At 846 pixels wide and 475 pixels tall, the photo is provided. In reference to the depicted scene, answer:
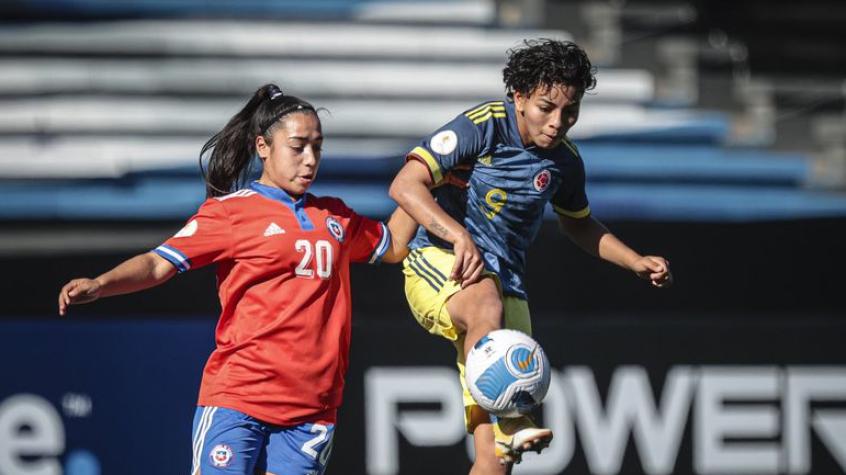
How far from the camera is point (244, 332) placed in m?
3.79

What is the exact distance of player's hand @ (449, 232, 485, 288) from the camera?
12.1 feet

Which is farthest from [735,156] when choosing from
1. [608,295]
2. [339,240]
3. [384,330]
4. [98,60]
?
[339,240]

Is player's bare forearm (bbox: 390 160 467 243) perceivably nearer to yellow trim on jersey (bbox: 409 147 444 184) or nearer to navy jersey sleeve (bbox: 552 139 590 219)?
yellow trim on jersey (bbox: 409 147 444 184)

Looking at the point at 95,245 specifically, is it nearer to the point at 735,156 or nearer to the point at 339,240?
A: the point at 339,240

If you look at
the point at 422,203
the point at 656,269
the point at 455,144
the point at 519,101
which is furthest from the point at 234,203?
the point at 656,269

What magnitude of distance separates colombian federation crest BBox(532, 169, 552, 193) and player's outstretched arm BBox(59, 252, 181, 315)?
1.22 metres

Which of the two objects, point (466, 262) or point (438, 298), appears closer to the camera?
point (466, 262)

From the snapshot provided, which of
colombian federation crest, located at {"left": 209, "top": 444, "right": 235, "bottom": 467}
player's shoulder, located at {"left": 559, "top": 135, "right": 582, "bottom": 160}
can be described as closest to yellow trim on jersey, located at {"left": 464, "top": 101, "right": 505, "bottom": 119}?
player's shoulder, located at {"left": 559, "top": 135, "right": 582, "bottom": 160}

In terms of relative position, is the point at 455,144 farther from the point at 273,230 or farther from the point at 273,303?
the point at 273,303

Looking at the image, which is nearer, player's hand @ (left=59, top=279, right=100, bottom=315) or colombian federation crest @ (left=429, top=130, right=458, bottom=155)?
player's hand @ (left=59, top=279, right=100, bottom=315)

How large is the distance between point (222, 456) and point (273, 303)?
48cm

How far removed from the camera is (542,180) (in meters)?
4.12

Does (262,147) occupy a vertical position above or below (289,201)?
above

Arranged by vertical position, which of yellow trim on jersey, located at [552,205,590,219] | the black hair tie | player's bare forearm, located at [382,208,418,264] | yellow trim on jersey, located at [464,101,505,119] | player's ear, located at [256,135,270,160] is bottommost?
player's bare forearm, located at [382,208,418,264]
